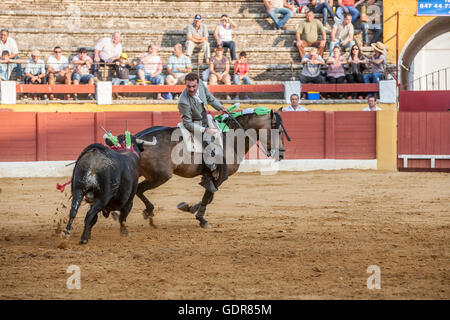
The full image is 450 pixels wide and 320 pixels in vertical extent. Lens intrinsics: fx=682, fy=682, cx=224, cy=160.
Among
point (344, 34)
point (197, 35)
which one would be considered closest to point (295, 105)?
point (344, 34)

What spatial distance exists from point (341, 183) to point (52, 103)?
6.47 m

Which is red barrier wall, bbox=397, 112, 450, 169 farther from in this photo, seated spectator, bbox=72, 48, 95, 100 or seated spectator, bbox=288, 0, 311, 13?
seated spectator, bbox=72, 48, 95, 100

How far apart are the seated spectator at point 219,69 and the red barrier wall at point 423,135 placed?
3.81m

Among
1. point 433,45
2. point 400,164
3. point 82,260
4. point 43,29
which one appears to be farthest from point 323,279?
point 433,45

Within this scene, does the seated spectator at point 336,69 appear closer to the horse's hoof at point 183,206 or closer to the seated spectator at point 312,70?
the seated spectator at point 312,70

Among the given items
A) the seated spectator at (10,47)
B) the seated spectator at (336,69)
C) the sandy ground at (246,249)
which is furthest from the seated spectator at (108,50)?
the sandy ground at (246,249)

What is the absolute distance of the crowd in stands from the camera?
48.6 feet

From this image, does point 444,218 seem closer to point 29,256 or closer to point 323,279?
point 323,279

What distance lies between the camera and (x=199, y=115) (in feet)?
23.5

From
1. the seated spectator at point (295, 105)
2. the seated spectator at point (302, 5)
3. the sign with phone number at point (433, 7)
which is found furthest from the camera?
the seated spectator at point (302, 5)

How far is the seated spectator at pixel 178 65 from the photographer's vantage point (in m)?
15.1

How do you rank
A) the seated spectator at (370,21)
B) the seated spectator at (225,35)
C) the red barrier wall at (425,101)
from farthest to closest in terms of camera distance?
the seated spectator at (370,21) → the seated spectator at (225,35) → the red barrier wall at (425,101)

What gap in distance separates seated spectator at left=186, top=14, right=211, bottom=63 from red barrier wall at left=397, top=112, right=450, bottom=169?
4.81m

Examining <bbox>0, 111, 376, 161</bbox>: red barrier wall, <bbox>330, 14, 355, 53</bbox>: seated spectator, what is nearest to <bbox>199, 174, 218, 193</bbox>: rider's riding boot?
<bbox>0, 111, 376, 161</bbox>: red barrier wall
